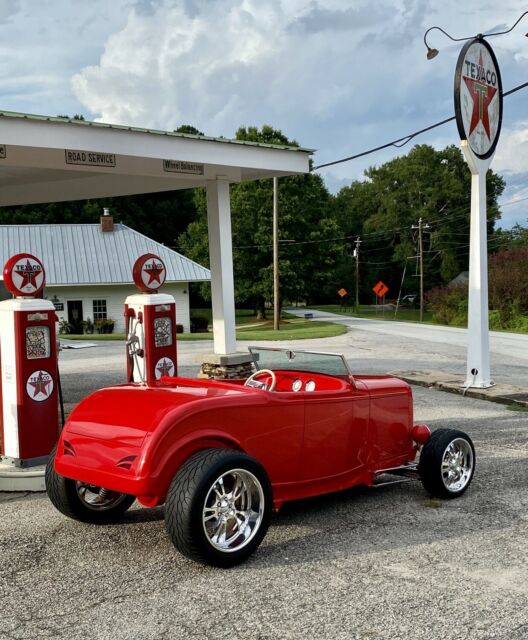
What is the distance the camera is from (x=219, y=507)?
5.10 m

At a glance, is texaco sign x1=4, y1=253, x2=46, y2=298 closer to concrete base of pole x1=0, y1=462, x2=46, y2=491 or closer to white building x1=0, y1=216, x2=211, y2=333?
concrete base of pole x1=0, y1=462, x2=46, y2=491

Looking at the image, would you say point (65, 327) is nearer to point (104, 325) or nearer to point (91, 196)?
point (104, 325)

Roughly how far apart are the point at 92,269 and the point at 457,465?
36.7m

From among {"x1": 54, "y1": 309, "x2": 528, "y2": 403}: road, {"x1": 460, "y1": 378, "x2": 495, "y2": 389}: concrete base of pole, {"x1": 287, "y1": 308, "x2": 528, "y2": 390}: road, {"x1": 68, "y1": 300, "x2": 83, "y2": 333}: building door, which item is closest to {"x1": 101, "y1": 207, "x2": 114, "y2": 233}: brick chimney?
{"x1": 68, "y1": 300, "x2": 83, "y2": 333}: building door

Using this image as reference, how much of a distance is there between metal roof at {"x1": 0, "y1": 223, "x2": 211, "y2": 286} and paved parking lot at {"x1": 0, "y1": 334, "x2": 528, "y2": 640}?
114ft

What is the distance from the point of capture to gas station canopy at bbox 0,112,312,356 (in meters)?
10.0

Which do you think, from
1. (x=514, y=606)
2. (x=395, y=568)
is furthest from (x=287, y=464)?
(x=514, y=606)

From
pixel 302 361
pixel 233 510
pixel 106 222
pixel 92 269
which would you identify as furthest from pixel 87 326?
pixel 233 510

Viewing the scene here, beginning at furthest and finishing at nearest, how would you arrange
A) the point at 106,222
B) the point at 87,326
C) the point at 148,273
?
the point at 106,222, the point at 87,326, the point at 148,273

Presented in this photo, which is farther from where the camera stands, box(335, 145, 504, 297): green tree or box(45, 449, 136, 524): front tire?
box(335, 145, 504, 297): green tree

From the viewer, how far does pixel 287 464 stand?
5.76 meters

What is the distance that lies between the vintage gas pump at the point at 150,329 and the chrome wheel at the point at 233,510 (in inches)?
160

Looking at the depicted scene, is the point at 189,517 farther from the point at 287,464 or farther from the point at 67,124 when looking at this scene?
the point at 67,124

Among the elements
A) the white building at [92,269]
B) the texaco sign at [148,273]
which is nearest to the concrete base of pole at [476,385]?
the texaco sign at [148,273]
